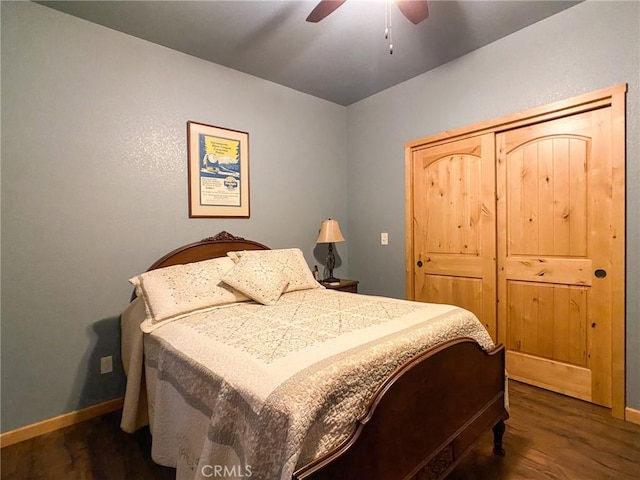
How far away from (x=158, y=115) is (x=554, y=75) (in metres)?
2.94

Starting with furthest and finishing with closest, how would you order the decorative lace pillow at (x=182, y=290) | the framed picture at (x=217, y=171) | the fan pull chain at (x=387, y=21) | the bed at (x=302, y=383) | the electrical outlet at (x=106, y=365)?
the framed picture at (x=217, y=171)
the electrical outlet at (x=106, y=365)
the fan pull chain at (x=387, y=21)
the decorative lace pillow at (x=182, y=290)
the bed at (x=302, y=383)

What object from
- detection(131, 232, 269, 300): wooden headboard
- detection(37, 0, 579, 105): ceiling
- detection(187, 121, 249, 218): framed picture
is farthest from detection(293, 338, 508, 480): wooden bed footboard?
detection(37, 0, 579, 105): ceiling

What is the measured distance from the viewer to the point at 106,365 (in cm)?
214

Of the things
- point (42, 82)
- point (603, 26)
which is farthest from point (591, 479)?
point (42, 82)

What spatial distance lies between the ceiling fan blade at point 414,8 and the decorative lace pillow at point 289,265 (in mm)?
1779

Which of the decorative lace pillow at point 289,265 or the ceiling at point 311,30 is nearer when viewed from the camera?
the ceiling at point 311,30

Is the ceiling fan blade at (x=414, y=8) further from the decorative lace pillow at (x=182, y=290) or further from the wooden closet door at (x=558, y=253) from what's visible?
the decorative lace pillow at (x=182, y=290)

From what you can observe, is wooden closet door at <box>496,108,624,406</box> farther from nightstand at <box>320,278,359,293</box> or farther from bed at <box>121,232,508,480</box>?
nightstand at <box>320,278,359,293</box>

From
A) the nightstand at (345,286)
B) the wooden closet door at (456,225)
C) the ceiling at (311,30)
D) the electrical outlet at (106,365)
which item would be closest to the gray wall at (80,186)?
the electrical outlet at (106,365)

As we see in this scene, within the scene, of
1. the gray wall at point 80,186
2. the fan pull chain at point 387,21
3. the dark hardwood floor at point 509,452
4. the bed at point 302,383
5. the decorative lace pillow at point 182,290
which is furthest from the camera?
the fan pull chain at point 387,21

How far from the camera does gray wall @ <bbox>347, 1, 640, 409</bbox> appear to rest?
1.90 metres

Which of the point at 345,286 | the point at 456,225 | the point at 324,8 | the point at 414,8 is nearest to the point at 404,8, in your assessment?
the point at 414,8

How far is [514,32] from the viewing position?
2.35 meters

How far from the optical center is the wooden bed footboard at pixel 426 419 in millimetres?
954
